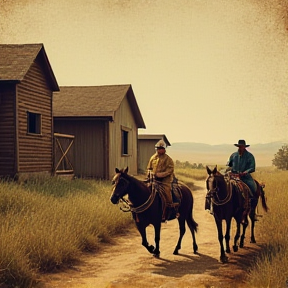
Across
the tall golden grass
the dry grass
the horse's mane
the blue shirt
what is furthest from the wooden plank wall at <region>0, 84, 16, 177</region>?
the dry grass

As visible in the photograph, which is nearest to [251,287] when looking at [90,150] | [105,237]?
[105,237]

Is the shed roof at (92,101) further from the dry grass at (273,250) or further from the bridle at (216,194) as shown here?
the bridle at (216,194)

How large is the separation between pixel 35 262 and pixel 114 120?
15150mm

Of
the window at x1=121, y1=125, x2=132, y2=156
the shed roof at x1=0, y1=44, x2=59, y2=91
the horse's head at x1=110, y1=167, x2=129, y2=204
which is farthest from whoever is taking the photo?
the window at x1=121, y1=125, x2=132, y2=156

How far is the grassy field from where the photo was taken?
628 cm

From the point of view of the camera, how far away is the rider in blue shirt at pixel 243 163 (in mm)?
9211

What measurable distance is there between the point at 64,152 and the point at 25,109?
16.3 feet

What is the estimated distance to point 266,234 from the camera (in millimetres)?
9766

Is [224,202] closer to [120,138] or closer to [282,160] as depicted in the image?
[120,138]

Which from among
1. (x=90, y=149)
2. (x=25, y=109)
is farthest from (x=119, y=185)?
(x=90, y=149)

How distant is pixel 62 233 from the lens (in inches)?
338

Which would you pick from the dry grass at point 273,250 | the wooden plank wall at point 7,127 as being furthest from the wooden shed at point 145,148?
the wooden plank wall at point 7,127

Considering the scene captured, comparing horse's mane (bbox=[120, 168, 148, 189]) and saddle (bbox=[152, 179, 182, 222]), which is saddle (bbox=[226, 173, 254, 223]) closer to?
saddle (bbox=[152, 179, 182, 222])

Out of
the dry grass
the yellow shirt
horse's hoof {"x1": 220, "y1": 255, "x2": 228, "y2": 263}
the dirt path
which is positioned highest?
the yellow shirt
